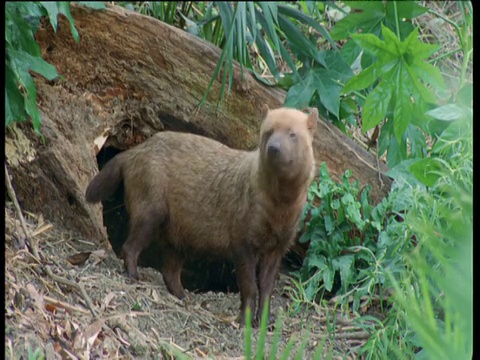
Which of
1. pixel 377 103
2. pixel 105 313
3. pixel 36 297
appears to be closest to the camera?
pixel 36 297

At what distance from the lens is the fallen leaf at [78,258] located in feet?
16.3

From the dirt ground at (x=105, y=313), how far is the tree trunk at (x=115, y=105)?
0.91 feet

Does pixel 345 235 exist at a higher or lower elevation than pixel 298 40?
lower

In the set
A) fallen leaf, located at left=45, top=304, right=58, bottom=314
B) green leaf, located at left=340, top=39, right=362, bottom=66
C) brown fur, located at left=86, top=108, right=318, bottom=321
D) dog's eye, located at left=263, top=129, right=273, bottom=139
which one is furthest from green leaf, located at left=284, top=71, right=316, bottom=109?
fallen leaf, located at left=45, top=304, right=58, bottom=314

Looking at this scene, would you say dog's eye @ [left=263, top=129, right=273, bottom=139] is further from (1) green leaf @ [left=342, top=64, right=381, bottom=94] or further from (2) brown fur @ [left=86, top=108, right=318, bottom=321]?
(1) green leaf @ [left=342, top=64, right=381, bottom=94]

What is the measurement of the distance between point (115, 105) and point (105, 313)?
1831 mm

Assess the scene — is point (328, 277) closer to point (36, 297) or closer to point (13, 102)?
point (36, 297)

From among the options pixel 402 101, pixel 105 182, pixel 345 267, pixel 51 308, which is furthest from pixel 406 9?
pixel 51 308

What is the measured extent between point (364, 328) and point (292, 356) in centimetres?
60

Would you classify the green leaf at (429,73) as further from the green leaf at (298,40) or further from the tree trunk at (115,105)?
the tree trunk at (115,105)

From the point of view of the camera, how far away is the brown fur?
5.08 meters

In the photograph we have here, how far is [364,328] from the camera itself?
4.84 meters

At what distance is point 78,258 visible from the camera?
16.4 ft

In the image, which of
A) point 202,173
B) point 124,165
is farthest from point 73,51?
point 202,173
